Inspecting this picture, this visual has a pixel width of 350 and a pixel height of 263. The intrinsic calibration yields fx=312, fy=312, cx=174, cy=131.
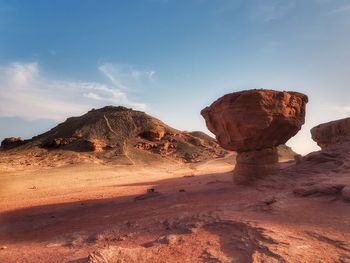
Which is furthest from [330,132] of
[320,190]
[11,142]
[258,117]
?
[11,142]

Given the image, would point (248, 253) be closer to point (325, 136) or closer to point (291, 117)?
point (291, 117)

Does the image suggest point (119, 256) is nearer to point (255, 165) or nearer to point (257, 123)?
point (255, 165)

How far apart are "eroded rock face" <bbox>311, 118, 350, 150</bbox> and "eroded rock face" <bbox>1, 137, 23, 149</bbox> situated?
36452 millimetres

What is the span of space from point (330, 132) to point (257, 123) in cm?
910

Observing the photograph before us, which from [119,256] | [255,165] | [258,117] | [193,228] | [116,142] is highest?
[116,142]

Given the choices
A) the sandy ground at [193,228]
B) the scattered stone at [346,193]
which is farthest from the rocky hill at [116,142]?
the scattered stone at [346,193]

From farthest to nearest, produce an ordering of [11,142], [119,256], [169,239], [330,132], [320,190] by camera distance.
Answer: [11,142], [330,132], [320,190], [169,239], [119,256]

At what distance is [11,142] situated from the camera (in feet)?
135

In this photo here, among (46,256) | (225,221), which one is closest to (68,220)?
(46,256)

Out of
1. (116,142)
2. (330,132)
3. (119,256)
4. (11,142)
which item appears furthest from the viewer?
(11,142)

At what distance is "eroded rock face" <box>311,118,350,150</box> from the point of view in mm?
16188

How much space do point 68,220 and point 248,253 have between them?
5339 millimetres

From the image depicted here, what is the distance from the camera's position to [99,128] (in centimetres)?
3906

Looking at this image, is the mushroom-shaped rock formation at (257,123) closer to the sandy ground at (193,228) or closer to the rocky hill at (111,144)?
the sandy ground at (193,228)
